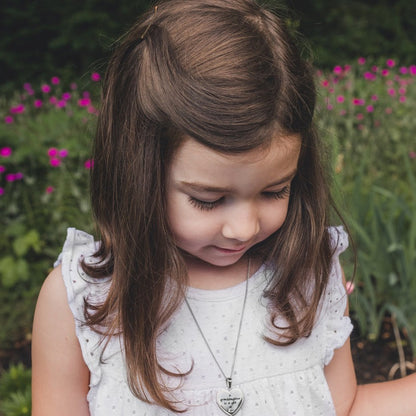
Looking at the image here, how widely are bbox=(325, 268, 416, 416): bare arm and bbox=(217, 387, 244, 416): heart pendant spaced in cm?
23

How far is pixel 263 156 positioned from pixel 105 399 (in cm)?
56

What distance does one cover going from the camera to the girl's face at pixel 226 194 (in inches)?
33.6

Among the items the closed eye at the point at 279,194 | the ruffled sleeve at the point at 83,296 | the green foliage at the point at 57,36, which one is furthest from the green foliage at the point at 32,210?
the green foliage at the point at 57,36

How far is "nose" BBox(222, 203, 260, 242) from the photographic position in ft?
2.97

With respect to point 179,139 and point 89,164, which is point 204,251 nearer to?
point 179,139

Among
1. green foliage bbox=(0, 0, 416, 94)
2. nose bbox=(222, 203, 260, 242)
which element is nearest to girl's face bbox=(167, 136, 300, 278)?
nose bbox=(222, 203, 260, 242)

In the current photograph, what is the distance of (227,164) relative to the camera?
84 centimetres

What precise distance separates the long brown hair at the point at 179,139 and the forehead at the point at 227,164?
13 mm

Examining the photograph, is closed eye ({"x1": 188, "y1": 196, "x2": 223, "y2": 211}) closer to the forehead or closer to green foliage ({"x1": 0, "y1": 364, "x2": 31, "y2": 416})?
the forehead

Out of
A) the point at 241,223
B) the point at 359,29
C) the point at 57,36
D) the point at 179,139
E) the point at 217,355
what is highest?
the point at 359,29

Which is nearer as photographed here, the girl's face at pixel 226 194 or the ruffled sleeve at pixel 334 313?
the girl's face at pixel 226 194

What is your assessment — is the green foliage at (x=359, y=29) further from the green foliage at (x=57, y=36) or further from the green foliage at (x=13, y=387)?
the green foliage at (x=13, y=387)

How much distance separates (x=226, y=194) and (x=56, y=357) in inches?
18.0

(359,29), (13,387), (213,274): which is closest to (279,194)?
(213,274)
